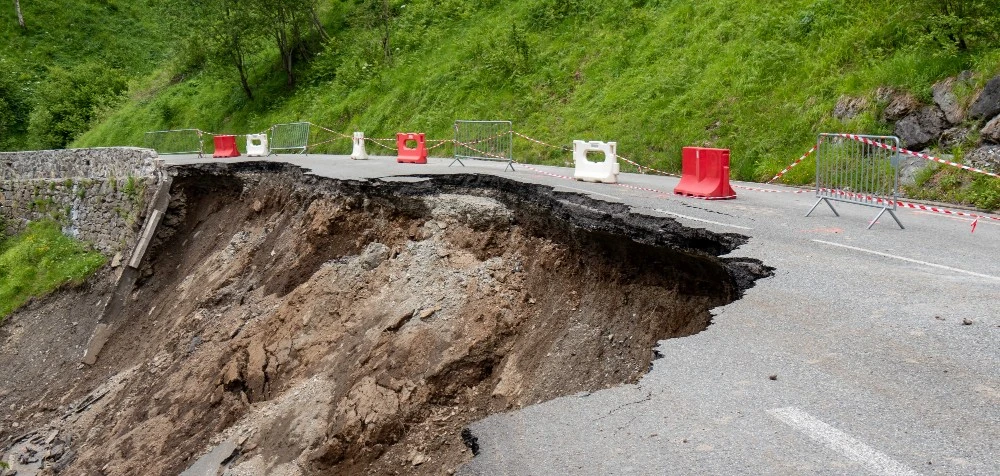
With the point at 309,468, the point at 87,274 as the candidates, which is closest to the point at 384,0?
the point at 87,274

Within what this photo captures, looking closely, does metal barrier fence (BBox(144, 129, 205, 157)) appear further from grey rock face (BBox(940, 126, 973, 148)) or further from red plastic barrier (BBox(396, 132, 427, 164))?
grey rock face (BBox(940, 126, 973, 148))

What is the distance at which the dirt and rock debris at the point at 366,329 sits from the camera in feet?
27.6

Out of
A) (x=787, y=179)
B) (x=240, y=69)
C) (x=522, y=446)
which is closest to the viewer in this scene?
(x=522, y=446)

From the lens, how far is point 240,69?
36562mm

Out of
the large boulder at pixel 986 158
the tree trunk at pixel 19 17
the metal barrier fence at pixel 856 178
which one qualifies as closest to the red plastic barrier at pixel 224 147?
the metal barrier fence at pixel 856 178

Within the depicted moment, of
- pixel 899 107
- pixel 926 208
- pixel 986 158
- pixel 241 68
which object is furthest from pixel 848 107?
pixel 241 68

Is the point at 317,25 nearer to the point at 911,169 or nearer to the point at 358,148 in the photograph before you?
the point at 358,148

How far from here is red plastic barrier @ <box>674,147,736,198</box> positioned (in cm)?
1273

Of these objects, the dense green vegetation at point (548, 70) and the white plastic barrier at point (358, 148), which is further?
the white plastic barrier at point (358, 148)

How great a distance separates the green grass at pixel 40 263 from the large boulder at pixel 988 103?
2077 centimetres

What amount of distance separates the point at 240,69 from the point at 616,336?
3249 cm

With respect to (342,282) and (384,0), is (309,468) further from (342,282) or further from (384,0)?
(384,0)

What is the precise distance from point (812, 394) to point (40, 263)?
23047 mm

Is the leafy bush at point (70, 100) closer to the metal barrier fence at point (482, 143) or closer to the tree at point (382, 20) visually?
the tree at point (382, 20)
